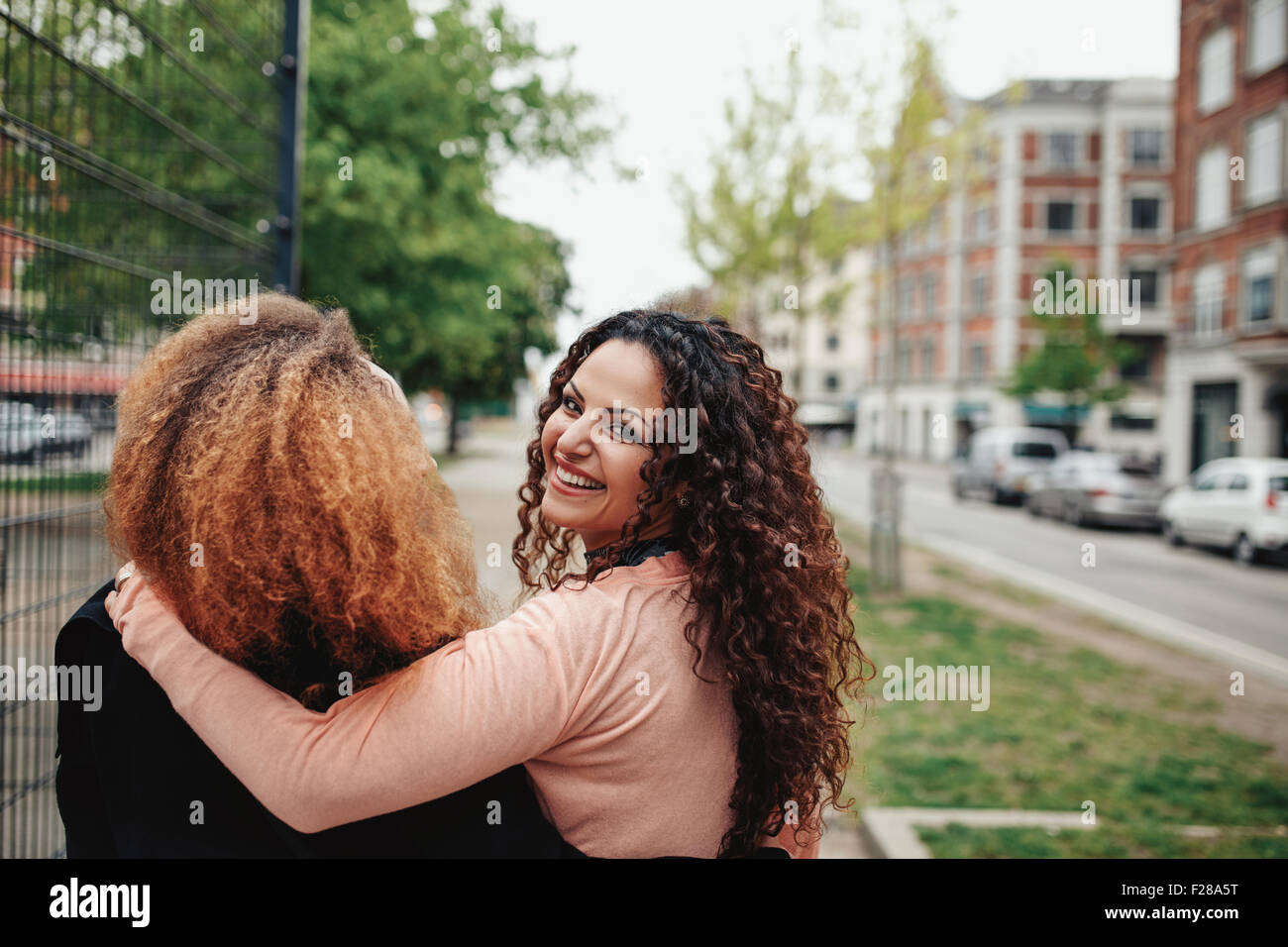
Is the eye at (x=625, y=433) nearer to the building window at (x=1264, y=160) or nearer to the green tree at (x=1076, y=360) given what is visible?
Answer: the building window at (x=1264, y=160)

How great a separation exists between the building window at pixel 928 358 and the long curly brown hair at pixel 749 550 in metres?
47.3

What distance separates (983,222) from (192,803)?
44968 mm

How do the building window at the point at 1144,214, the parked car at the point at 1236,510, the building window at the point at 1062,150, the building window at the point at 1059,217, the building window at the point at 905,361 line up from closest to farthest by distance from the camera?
the parked car at the point at 1236,510, the building window at the point at 1144,214, the building window at the point at 1062,150, the building window at the point at 1059,217, the building window at the point at 905,361

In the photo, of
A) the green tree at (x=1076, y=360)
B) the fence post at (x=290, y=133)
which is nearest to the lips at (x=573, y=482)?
the fence post at (x=290, y=133)

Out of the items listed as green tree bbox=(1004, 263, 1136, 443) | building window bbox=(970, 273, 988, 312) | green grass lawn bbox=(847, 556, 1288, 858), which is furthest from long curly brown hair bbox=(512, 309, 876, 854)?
building window bbox=(970, 273, 988, 312)

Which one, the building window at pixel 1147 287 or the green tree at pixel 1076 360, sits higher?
the building window at pixel 1147 287

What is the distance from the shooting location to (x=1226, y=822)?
4.43m

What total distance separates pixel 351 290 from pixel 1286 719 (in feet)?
31.3

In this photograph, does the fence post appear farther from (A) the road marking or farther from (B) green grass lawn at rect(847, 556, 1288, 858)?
(A) the road marking

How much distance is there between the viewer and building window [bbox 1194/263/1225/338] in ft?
84.4

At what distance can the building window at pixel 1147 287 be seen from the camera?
40750 mm

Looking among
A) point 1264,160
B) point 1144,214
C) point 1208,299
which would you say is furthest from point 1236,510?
point 1144,214

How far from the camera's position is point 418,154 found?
1122 cm

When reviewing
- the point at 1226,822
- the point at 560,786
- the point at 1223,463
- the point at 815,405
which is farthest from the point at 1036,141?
the point at 560,786
